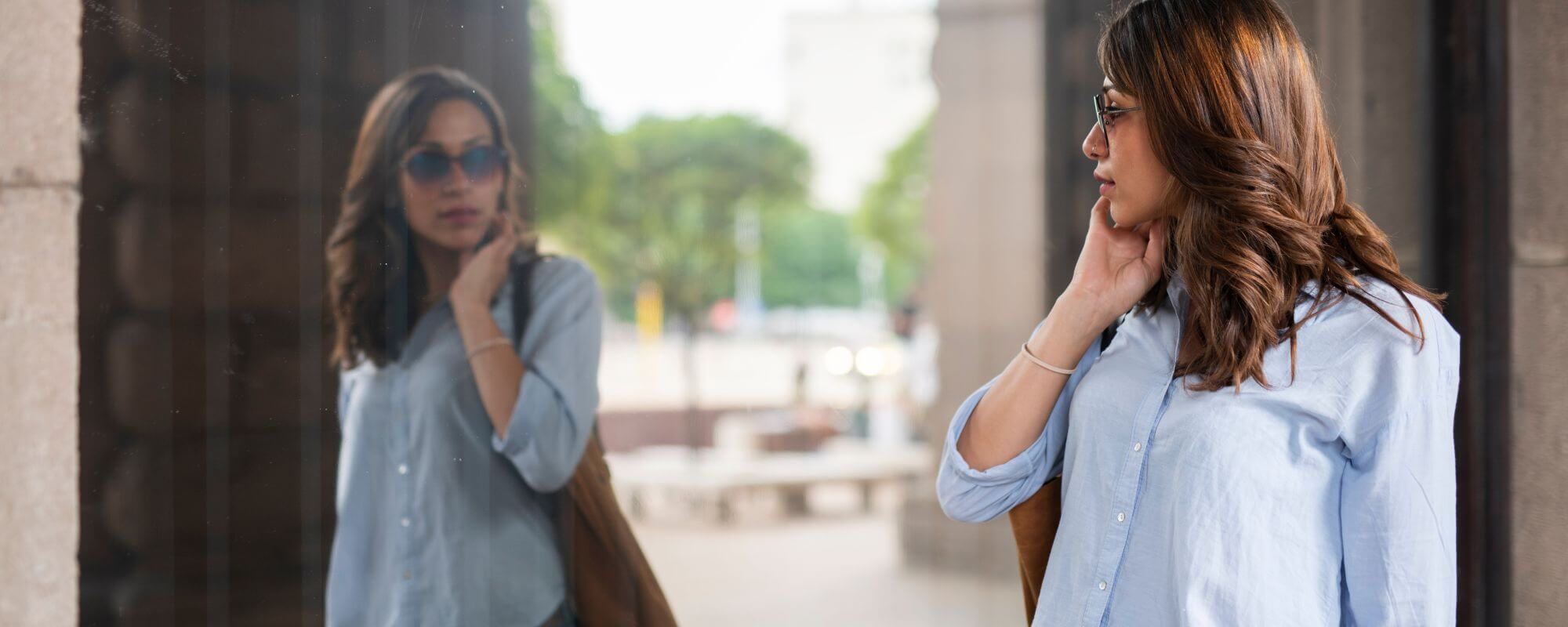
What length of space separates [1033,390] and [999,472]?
13cm

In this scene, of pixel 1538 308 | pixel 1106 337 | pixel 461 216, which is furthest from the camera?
pixel 1538 308

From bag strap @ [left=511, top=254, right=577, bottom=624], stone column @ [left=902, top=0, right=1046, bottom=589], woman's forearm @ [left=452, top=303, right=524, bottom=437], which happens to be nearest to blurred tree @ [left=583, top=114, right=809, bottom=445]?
bag strap @ [left=511, top=254, right=577, bottom=624]

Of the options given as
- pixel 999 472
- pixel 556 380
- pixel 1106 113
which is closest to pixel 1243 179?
pixel 1106 113

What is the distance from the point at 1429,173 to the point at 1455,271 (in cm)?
24

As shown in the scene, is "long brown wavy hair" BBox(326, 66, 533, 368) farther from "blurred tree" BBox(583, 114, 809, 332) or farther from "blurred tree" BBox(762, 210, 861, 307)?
"blurred tree" BBox(762, 210, 861, 307)

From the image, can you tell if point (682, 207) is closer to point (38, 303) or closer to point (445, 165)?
point (445, 165)

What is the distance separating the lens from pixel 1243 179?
133 cm

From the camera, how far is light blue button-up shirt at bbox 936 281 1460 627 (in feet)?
4.13

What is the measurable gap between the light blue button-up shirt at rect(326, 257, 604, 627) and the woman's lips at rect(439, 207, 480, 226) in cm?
13

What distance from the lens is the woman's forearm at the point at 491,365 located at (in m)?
1.82

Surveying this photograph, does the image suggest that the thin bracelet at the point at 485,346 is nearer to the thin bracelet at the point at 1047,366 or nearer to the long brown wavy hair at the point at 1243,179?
the thin bracelet at the point at 1047,366

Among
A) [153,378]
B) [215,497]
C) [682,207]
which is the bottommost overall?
[215,497]

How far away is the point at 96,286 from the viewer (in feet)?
5.72

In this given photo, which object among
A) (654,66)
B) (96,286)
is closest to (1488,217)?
(654,66)
